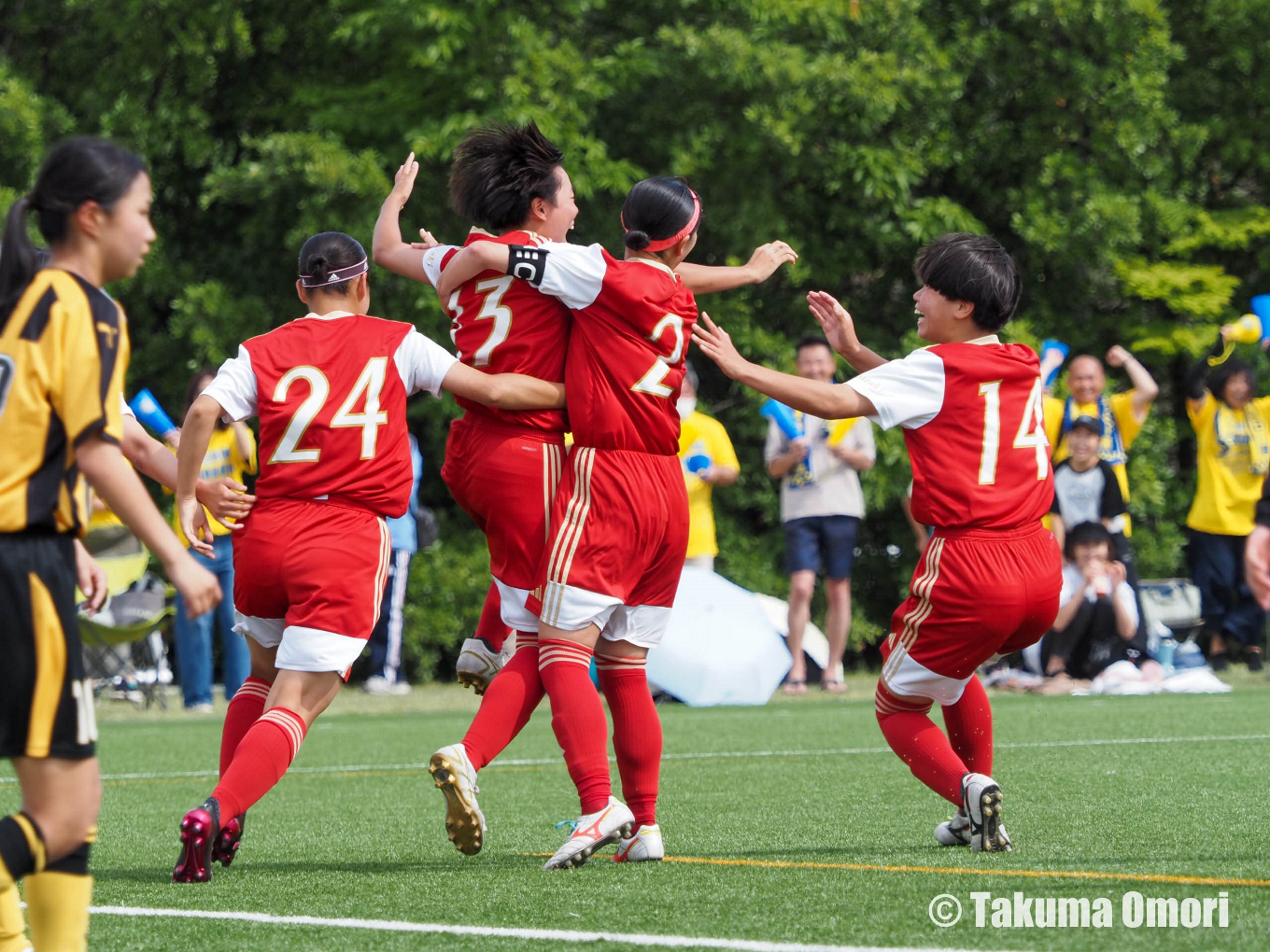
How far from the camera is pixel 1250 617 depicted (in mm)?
13352

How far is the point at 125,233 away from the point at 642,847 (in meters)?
2.35

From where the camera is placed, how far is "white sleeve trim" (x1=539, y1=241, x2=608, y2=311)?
15.6 feet

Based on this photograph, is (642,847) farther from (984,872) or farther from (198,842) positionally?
(198,842)

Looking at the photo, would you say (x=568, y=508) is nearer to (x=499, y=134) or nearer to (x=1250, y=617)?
(x=499, y=134)

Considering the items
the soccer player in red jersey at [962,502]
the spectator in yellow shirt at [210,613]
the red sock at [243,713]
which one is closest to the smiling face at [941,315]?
the soccer player in red jersey at [962,502]

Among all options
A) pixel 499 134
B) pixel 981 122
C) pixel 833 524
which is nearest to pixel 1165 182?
pixel 981 122

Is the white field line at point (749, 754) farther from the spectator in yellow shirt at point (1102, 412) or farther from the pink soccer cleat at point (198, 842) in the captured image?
the spectator in yellow shirt at point (1102, 412)

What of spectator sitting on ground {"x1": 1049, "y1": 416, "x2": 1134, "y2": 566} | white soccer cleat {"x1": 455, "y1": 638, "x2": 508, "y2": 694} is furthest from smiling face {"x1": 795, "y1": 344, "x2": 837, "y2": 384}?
white soccer cleat {"x1": 455, "y1": 638, "x2": 508, "y2": 694}

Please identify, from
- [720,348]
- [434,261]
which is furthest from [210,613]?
[720,348]

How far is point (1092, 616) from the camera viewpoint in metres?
11.9

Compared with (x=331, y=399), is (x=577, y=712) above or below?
below

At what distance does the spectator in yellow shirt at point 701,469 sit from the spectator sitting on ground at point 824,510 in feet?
1.10

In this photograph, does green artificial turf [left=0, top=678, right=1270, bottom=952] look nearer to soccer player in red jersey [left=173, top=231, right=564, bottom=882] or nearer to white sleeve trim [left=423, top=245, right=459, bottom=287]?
soccer player in red jersey [left=173, top=231, right=564, bottom=882]

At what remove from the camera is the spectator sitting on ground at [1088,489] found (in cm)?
1186
